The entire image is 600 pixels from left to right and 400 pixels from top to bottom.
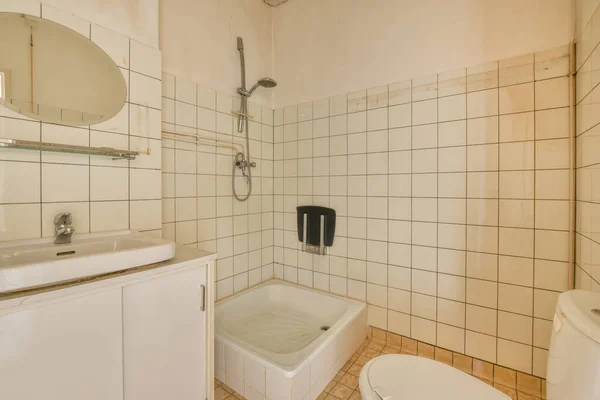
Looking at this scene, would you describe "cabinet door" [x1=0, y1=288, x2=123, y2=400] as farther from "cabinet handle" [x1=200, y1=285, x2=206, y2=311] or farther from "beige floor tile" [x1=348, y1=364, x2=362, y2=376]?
"beige floor tile" [x1=348, y1=364, x2=362, y2=376]

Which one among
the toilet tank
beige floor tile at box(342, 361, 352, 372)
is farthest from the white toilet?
beige floor tile at box(342, 361, 352, 372)

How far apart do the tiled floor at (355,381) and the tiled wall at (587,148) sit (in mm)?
670

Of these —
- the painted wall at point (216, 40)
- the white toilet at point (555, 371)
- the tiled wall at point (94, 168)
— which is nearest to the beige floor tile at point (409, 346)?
the white toilet at point (555, 371)

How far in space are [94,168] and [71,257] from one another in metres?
0.55

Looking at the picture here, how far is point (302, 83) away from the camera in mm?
2121

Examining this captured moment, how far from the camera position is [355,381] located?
1459mm

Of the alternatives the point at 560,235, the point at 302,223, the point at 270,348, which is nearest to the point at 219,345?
the point at 270,348

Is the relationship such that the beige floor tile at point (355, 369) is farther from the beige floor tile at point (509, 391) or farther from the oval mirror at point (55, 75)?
the oval mirror at point (55, 75)

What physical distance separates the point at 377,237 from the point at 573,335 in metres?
1.19

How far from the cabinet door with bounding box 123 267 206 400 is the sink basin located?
4.1 inches

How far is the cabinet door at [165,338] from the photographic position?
898 mm

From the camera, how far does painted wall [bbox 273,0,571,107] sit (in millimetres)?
1343

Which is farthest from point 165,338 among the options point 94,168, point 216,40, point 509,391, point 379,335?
point 216,40

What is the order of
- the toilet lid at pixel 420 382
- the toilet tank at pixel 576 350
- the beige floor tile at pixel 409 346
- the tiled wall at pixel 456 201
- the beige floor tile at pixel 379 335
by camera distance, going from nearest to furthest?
1. the toilet tank at pixel 576 350
2. the toilet lid at pixel 420 382
3. the tiled wall at pixel 456 201
4. the beige floor tile at pixel 409 346
5. the beige floor tile at pixel 379 335
